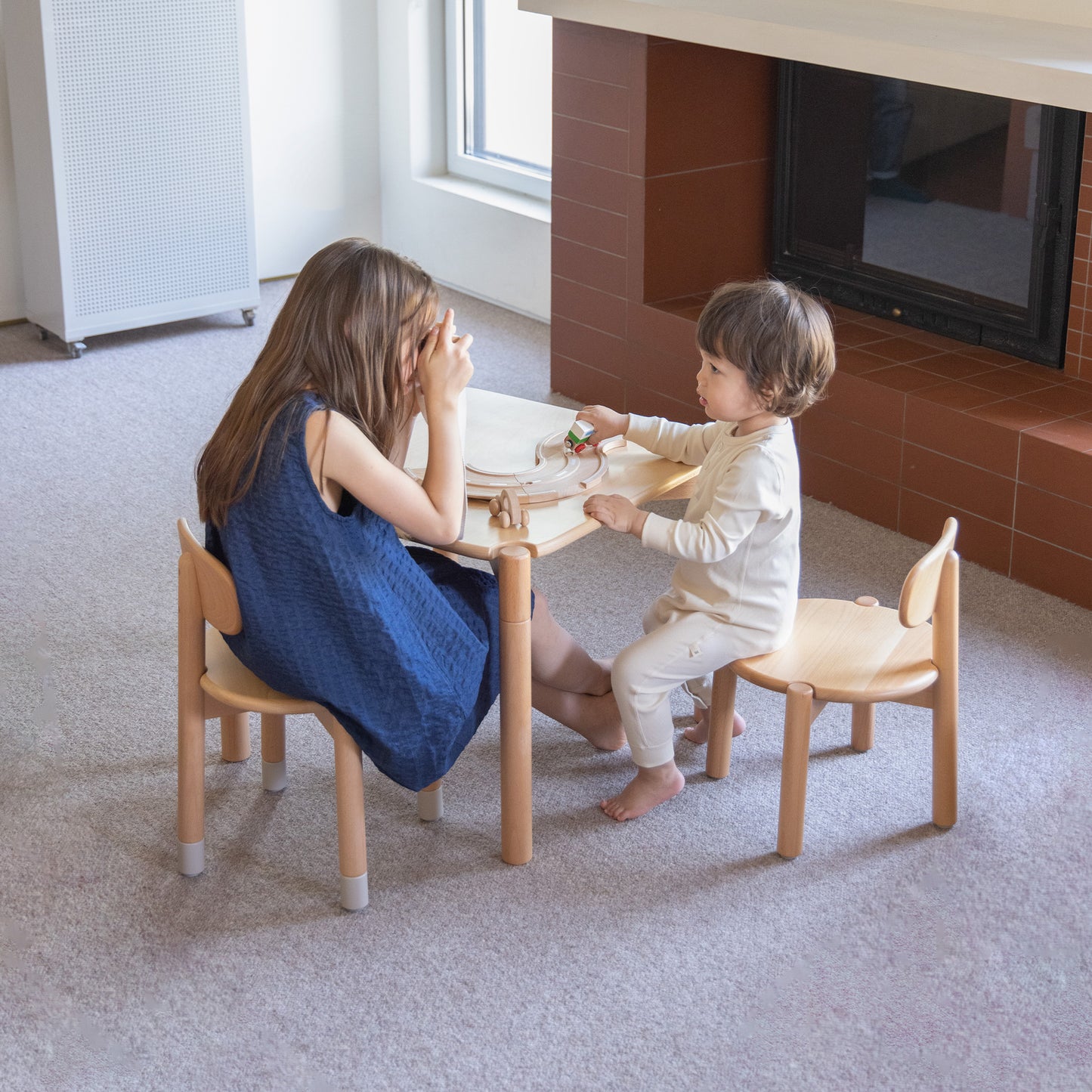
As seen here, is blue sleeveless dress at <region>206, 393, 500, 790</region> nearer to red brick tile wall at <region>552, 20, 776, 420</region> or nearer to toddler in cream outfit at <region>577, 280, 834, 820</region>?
toddler in cream outfit at <region>577, 280, 834, 820</region>

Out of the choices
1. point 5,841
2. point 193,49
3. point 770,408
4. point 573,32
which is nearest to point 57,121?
point 193,49

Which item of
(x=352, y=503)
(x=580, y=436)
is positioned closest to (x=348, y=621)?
(x=352, y=503)

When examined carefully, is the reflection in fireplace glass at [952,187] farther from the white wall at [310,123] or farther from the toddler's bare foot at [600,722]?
the white wall at [310,123]

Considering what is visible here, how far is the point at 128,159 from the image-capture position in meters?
4.00

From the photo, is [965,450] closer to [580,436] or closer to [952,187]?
[952,187]

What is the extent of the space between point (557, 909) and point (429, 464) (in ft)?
2.06

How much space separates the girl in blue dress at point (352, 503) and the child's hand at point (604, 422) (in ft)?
1.03

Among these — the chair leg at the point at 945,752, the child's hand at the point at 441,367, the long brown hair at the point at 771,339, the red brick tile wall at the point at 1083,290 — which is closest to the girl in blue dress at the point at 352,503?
the child's hand at the point at 441,367

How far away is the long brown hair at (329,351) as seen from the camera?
1.75 meters

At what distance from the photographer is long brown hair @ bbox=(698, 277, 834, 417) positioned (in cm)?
190

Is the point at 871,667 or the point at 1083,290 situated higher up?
the point at 1083,290

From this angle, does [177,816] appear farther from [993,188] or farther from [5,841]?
[993,188]

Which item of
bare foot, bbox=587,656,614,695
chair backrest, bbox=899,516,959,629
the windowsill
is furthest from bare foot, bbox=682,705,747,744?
the windowsill

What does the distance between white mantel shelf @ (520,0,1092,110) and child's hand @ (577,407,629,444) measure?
38.7 inches
